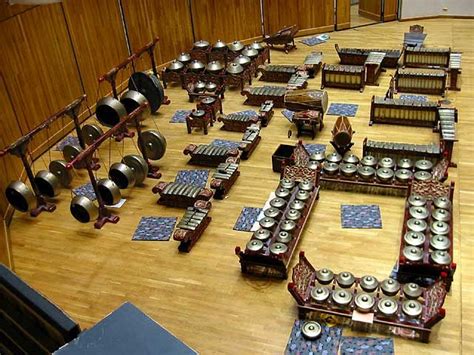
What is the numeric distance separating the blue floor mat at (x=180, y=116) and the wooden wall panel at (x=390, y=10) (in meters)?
6.97

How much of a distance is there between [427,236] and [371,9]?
33.6 ft

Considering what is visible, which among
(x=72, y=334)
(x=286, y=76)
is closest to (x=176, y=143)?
(x=286, y=76)

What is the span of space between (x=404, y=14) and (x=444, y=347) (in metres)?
11.2

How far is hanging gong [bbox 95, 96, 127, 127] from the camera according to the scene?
909 centimetres

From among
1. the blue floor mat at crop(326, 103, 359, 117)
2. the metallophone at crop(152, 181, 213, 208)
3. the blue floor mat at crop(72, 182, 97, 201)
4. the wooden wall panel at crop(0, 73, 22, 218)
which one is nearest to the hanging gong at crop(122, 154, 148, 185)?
the metallophone at crop(152, 181, 213, 208)

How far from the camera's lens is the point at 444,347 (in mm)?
5570

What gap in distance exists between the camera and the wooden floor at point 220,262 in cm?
600

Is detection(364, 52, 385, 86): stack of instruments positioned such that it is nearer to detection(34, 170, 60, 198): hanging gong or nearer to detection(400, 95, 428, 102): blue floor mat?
detection(400, 95, 428, 102): blue floor mat

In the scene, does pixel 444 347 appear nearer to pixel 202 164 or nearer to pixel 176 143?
pixel 202 164

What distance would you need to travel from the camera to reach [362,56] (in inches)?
463

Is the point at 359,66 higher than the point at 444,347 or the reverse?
higher

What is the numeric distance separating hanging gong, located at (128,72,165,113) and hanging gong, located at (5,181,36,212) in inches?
136

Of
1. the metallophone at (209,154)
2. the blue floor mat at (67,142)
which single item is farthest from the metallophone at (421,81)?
the blue floor mat at (67,142)

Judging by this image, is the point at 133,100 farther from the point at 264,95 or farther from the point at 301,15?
the point at 301,15
